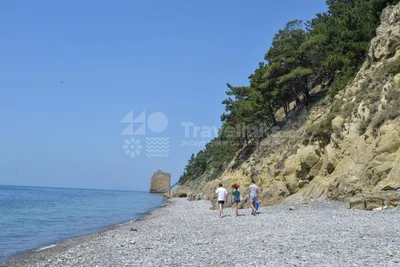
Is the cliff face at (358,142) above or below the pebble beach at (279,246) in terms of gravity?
above

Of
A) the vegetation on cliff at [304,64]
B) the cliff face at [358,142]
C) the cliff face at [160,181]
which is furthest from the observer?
the cliff face at [160,181]

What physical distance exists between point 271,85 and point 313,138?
64.4 ft

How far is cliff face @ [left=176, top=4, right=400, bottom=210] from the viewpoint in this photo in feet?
58.5

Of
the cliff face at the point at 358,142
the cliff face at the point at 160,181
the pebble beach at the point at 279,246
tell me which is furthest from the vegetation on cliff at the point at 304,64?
the cliff face at the point at 160,181

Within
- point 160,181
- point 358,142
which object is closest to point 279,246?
point 358,142

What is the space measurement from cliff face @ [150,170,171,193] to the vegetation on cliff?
87.7m

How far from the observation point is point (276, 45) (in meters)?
45.6

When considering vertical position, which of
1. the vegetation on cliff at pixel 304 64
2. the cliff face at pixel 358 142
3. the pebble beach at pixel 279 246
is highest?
the vegetation on cliff at pixel 304 64

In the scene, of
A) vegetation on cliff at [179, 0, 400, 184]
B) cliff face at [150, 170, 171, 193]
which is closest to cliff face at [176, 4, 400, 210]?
vegetation on cliff at [179, 0, 400, 184]

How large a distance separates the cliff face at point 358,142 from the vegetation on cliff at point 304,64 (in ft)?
7.10

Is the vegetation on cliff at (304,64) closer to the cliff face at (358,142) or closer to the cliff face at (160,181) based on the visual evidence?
the cliff face at (358,142)

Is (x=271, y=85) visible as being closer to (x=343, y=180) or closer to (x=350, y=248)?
(x=343, y=180)

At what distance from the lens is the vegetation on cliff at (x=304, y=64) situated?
32812mm

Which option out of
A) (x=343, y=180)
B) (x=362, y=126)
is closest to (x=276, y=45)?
(x=362, y=126)
